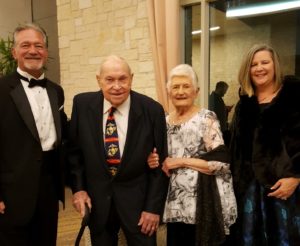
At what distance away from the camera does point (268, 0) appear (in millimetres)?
3455

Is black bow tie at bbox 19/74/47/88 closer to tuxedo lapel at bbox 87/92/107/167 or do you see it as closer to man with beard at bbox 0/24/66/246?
man with beard at bbox 0/24/66/246

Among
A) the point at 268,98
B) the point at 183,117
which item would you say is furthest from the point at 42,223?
the point at 268,98

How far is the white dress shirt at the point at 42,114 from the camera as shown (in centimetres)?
186

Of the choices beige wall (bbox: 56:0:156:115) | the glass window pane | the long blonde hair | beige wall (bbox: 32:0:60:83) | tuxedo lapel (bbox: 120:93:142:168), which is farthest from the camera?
beige wall (bbox: 32:0:60:83)

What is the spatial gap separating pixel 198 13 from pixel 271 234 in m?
2.65

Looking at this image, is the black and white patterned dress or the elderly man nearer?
the elderly man

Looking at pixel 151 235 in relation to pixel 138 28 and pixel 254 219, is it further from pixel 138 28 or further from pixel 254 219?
pixel 138 28

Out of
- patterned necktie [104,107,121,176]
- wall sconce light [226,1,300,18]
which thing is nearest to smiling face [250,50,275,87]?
patterned necktie [104,107,121,176]

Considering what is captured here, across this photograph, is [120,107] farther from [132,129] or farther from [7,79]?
[7,79]

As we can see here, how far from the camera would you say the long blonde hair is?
6.72 feet

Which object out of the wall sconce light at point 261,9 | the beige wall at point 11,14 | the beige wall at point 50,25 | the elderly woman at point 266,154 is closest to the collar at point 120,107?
the elderly woman at point 266,154

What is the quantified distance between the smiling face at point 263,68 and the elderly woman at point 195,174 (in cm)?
38

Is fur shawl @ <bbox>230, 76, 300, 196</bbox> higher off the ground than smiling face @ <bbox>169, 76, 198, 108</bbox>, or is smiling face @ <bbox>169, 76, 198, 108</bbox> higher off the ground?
smiling face @ <bbox>169, 76, 198, 108</bbox>

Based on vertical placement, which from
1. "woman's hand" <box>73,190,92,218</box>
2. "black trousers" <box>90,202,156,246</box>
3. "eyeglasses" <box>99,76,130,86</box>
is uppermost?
"eyeglasses" <box>99,76,130,86</box>
